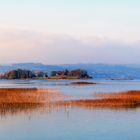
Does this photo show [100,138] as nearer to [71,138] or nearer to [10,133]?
[71,138]

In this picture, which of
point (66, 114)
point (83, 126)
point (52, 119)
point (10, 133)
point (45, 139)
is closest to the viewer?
point (45, 139)

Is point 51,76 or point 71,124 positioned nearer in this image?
point 71,124

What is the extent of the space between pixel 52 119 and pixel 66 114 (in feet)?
6.81

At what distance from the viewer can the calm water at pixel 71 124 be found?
20.8 metres

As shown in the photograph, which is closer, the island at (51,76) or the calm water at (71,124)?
the calm water at (71,124)

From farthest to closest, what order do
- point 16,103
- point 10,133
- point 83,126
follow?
1. point 16,103
2. point 83,126
3. point 10,133

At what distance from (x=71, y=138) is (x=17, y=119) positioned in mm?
6805

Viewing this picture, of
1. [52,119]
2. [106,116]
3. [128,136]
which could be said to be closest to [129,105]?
[106,116]

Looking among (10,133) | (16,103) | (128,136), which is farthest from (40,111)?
(128,136)

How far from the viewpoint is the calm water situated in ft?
68.3

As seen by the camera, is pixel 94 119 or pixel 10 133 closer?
pixel 10 133

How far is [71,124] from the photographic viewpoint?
24.2 meters

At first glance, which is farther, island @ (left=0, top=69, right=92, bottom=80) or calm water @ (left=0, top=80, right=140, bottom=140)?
island @ (left=0, top=69, right=92, bottom=80)

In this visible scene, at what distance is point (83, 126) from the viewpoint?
23562 millimetres
